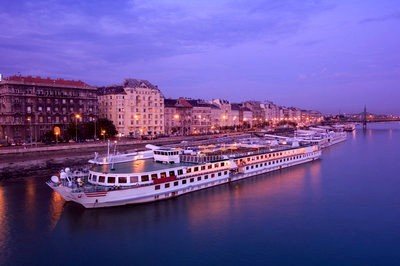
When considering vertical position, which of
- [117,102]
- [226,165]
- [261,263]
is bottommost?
[261,263]

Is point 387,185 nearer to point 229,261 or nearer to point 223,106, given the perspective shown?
point 229,261

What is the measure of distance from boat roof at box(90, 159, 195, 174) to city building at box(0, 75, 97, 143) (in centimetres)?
3418

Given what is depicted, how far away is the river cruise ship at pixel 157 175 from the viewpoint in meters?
29.9

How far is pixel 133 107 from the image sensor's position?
277ft

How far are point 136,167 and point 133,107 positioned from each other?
51.3 m

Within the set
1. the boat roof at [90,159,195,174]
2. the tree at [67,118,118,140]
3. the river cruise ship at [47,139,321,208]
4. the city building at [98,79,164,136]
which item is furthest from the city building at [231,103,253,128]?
the boat roof at [90,159,195,174]

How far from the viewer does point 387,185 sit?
130 ft

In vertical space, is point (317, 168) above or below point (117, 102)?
below

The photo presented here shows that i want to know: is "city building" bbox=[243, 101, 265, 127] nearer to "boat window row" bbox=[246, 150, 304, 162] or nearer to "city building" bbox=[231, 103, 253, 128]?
"city building" bbox=[231, 103, 253, 128]

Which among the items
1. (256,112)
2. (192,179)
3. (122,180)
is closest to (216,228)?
(122,180)

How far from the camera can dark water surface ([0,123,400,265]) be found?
2214cm

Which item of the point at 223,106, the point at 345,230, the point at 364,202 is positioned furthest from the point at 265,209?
the point at 223,106

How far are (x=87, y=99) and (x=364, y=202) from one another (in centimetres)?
5756

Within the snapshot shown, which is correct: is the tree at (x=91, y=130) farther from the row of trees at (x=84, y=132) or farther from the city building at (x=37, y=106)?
the city building at (x=37, y=106)
